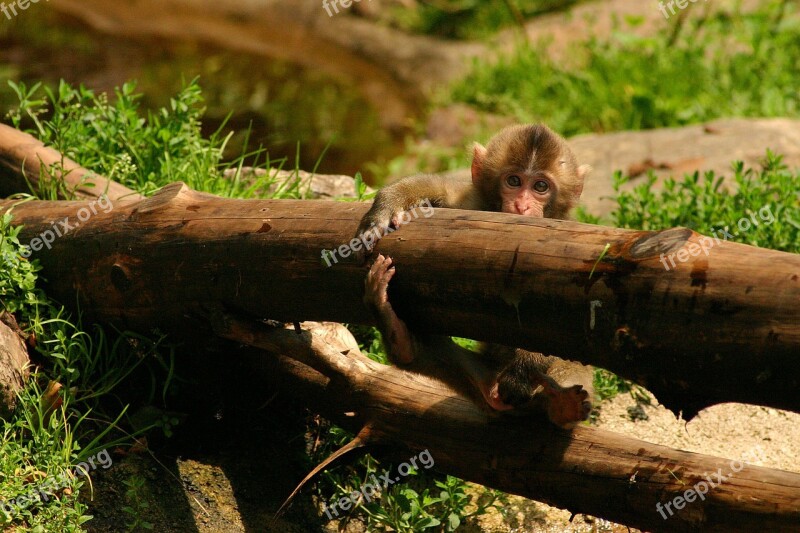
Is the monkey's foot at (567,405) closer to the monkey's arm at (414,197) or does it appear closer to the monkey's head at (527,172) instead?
the monkey's arm at (414,197)

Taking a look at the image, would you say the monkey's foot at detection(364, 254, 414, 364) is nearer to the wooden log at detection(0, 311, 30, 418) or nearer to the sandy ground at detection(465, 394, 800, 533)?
the sandy ground at detection(465, 394, 800, 533)

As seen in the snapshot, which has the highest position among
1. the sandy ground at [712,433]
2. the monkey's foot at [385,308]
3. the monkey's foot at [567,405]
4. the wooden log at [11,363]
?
the monkey's foot at [385,308]

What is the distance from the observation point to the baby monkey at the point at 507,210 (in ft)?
12.5

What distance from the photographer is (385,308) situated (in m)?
3.74

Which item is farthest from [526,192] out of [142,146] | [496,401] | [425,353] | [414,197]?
[142,146]

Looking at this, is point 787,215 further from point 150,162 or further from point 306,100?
point 306,100

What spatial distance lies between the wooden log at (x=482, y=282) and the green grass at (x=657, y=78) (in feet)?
22.1

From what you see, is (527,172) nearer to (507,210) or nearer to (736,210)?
(507,210)

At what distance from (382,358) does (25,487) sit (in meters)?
2.05

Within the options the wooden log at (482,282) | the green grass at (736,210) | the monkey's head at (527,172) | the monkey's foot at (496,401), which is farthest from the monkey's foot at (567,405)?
the green grass at (736,210)

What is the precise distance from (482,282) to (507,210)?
1.77m

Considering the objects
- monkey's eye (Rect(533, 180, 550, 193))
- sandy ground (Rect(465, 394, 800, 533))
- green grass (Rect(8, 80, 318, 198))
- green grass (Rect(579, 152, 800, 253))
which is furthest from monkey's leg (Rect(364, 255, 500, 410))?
green grass (Rect(579, 152, 800, 253))

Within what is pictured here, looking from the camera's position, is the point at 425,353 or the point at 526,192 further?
the point at 526,192

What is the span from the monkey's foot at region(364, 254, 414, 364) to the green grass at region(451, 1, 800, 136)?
683 centimetres
